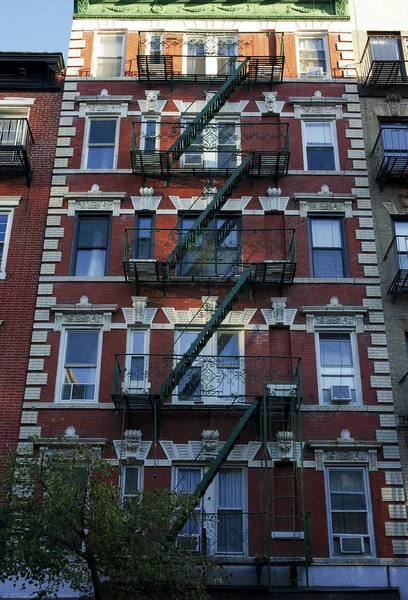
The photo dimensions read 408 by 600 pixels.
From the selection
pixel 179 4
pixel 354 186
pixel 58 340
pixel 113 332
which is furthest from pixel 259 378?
pixel 179 4

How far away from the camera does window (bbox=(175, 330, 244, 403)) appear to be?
19.5 m

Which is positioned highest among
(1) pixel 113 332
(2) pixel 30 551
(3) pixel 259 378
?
(1) pixel 113 332

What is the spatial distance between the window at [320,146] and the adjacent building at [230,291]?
2.2 inches

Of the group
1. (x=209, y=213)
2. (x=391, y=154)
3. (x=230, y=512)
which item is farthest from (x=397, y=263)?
(x=230, y=512)

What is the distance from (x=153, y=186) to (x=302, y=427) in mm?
7871

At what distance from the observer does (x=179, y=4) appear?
25.8 meters

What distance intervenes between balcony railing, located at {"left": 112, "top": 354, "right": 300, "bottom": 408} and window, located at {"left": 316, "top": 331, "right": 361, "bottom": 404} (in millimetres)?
789

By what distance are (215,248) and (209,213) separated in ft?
3.37

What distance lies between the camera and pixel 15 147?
72.1 ft

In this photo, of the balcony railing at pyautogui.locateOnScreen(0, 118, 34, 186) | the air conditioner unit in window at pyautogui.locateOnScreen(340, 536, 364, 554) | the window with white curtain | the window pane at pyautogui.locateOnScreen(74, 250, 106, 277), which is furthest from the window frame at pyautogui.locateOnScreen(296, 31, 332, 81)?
the air conditioner unit in window at pyautogui.locateOnScreen(340, 536, 364, 554)

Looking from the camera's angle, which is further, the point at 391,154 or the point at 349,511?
the point at 391,154

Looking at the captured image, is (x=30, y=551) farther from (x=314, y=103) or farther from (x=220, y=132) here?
(x=314, y=103)

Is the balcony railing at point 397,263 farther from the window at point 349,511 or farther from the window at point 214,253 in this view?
the window at point 349,511

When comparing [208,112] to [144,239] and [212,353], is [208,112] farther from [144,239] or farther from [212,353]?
[212,353]
